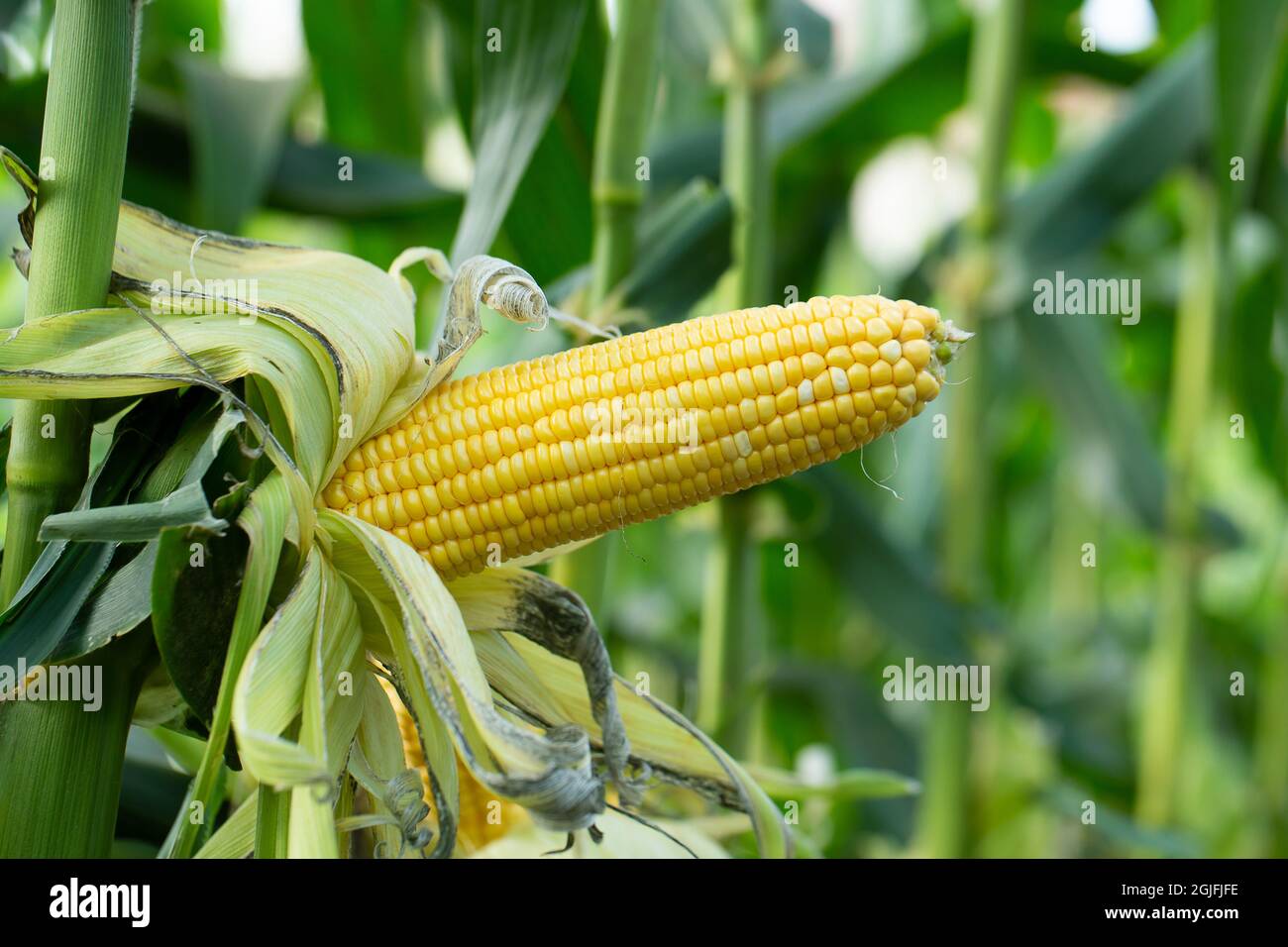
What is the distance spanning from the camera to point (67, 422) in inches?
20.4

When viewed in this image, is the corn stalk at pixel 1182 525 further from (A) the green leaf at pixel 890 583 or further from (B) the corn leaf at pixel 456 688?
(B) the corn leaf at pixel 456 688

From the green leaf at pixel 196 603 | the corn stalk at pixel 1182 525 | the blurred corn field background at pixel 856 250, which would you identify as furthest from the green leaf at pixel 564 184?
the corn stalk at pixel 1182 525

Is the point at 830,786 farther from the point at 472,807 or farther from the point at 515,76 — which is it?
the point at 515,76

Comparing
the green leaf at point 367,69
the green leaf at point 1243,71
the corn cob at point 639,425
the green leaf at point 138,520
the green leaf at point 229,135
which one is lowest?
the green leaf at point 138,520

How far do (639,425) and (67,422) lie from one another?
286 mm

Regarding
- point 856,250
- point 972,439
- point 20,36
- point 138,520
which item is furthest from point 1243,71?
point 20,36

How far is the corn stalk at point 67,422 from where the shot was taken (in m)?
0.50

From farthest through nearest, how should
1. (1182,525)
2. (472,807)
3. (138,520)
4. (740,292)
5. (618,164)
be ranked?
(1182,525) < (740,292) < (618,164) < (472,807) < (138,520)

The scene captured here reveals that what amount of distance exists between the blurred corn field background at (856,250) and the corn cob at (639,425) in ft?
0.47

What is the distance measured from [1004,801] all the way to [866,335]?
153 cm

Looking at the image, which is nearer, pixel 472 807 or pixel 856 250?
pixel 472 807

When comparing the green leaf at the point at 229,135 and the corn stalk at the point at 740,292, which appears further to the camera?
the corn stalk at the point at 740,292

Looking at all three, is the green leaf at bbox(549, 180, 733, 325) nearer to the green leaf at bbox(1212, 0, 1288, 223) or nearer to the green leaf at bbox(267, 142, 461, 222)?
the green leaf at bbox(267, 142, 461, 222)

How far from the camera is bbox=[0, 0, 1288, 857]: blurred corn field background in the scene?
88 cm
